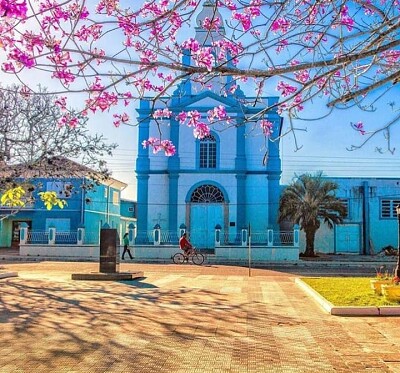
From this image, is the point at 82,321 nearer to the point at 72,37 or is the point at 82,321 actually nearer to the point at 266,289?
the point at 72,37

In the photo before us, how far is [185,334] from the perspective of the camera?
26.0ft

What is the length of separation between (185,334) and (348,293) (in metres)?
5.31

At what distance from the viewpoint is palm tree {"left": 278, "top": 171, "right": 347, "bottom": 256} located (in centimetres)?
3134

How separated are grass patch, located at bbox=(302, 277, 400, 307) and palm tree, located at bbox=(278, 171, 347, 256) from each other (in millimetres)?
16505

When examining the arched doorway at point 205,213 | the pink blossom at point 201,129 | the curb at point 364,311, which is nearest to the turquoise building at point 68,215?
the arched doorway at point 205,213

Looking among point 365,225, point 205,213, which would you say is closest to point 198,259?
point 205,213

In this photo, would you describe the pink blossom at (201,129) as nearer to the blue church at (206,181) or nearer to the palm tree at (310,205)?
the palm tree at (310,205)

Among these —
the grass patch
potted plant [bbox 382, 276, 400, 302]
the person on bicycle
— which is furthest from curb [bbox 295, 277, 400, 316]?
the person on bicycle

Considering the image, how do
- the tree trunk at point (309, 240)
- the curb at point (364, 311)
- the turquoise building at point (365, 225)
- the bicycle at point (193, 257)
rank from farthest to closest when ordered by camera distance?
1. the turquoise building at point (365, 225)
2. the tree trunk at point (309, 240)
3. the bicycle at point (193, 257)
4. the curb at point (364, 311)

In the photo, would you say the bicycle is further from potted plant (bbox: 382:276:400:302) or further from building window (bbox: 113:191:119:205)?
building window (bbox: 113:191:119:205)

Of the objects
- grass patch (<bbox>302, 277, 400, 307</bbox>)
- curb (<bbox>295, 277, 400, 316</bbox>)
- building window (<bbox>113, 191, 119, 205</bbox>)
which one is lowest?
curb (<bbox>295, 277, 400, 316</bbox>)

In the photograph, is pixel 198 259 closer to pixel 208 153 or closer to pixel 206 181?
pixel 206 181

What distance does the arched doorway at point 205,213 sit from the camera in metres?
33.3

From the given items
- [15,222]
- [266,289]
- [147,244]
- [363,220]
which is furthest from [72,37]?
[15,222]
